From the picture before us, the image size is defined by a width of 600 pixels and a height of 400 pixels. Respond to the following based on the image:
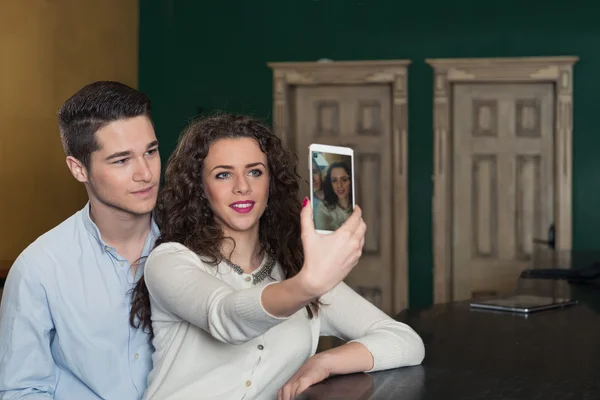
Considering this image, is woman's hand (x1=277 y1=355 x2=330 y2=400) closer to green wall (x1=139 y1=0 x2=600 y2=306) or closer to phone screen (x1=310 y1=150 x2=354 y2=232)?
phone screen (x1=310 y1=150 x2=354 y2=232)

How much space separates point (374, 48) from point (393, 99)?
0.44 metres

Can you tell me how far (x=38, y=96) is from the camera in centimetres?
570

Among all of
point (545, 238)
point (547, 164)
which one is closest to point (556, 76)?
point (547, 164)

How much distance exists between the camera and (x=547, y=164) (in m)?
6.99

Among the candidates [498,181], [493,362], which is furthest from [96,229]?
[498,181]

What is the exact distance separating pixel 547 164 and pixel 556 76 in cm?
70

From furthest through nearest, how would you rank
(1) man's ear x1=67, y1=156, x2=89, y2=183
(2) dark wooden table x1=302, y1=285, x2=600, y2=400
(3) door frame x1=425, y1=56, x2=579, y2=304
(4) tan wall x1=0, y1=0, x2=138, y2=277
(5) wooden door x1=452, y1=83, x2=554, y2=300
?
1. (5) wooden door x1=452, y1=83, x2=554, y2=300
2. (3) door frame x1=425, y1=56, x2=579, y2=304
3. (4) tan wall x1=0, y1=0, x2=138, y2=277
4. (1) man's ear x1=67, y1=156, x2=89, y2=183
5. (2) dark wooden table x1=302, y1=285, x2=600, y2=400

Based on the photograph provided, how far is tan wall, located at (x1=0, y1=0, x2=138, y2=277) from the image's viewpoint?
5.36 meters

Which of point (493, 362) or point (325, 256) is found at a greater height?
point (325, 256)

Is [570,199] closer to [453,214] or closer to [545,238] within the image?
[545,238]

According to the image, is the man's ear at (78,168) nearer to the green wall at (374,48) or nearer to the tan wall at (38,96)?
the tan wall at (38,96)

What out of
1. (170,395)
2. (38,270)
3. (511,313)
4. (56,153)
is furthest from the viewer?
(56,153)

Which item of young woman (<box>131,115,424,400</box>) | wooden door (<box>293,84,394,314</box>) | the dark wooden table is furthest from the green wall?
young woman (<box>131,115,424,400</box>)

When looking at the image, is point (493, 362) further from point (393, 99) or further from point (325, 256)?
point (393, 99)
